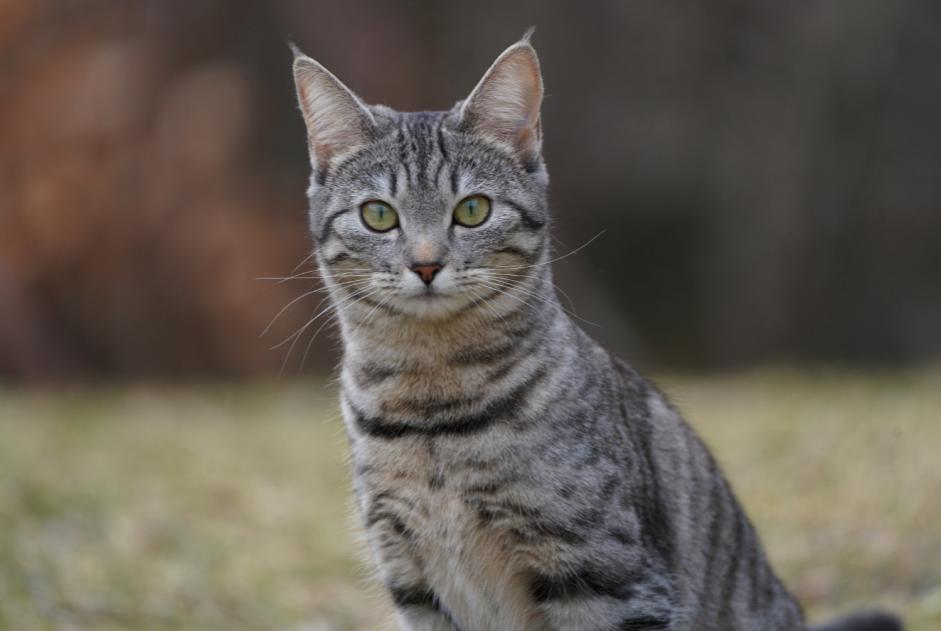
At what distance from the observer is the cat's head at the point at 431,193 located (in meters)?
3.24

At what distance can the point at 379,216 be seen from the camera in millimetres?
3355

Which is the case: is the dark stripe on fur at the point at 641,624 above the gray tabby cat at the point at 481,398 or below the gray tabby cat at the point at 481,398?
below

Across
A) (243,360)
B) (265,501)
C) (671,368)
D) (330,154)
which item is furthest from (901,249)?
(330,154)

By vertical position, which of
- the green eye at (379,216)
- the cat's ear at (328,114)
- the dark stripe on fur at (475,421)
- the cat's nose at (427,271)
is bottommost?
the dark stripe on fur at (475,421)

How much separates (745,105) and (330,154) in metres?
8.04

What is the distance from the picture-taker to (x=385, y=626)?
411 cm

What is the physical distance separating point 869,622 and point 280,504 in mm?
3492

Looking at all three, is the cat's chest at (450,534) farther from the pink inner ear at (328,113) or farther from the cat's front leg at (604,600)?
the pink inner ear at (328,113)

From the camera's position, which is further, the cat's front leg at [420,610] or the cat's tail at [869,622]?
the cat's tail at [869,622]

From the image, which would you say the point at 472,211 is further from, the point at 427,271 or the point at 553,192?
the point at 553,192

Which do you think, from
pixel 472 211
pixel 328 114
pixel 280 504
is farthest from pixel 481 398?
pixel 280 504

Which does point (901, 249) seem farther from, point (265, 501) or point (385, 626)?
point (385, 626)

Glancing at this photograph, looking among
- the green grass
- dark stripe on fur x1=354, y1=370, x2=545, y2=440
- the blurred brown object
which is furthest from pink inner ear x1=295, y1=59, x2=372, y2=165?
the blurred brown object

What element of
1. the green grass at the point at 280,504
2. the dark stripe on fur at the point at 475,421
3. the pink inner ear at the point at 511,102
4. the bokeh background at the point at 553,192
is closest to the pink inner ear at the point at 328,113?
the pink inner ear at the point at 511,102
